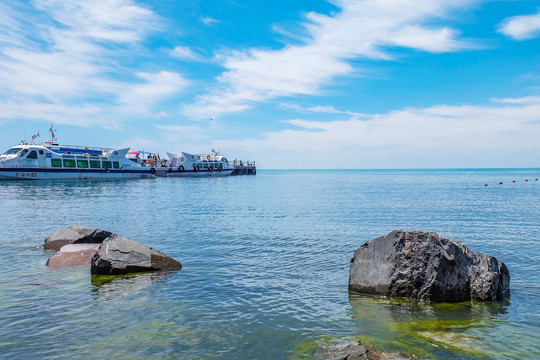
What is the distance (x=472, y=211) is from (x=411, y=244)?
24.0 metres

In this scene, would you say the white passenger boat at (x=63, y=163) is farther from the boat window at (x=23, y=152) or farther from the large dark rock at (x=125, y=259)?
the large dark rock at (x=125, y=259)

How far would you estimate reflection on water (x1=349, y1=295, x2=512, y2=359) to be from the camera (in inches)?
259

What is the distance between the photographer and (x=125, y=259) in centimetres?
1123

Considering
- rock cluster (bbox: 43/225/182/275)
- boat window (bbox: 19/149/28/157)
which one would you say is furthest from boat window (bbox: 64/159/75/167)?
rock cluster (bbox: 43/225/182/275)

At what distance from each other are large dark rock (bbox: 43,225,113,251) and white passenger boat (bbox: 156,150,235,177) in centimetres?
9693

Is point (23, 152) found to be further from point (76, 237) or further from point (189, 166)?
point (76, 237)

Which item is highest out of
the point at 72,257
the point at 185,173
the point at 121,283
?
the point at 185,173

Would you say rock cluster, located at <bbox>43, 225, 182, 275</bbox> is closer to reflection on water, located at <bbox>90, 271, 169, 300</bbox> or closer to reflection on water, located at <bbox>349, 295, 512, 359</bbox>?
reflection on water, located at <bbox>90, 271, 169, 300</bbox>

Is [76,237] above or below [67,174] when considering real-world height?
below

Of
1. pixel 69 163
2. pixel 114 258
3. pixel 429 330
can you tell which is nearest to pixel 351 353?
pixel 429 330

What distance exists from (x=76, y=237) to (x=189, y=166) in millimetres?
100243

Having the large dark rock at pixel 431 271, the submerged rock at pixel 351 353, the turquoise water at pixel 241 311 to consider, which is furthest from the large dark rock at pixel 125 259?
the submerged rock at pixel 351 353

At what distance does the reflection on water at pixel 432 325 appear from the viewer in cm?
657

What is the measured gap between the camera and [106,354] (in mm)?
6246
